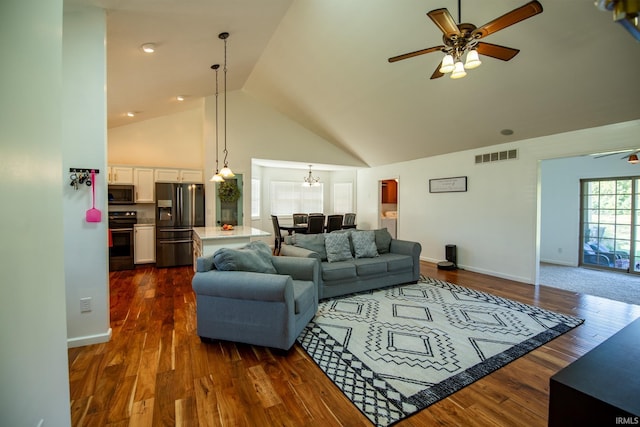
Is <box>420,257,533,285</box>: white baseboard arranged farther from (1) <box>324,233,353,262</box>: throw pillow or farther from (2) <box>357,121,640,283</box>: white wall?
(1) <box>324,233,353,262</box>: throw pillow

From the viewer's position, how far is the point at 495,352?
2.54 meters

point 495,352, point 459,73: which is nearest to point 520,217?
point 495,352

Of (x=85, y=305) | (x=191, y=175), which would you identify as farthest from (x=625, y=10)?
(x=191, y=175)

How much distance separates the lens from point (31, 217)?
102cm

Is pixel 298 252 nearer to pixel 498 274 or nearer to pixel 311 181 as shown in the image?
pixel 498 274

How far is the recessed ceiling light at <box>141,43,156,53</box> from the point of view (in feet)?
11.0

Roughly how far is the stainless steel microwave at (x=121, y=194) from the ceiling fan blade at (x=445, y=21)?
603 cm

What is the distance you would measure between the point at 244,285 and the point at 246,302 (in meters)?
0.17

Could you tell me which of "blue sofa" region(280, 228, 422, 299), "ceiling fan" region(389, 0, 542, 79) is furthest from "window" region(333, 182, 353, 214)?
"ceiling fan" region(389, 0, 542, 79)

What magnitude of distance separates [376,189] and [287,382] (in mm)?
6449

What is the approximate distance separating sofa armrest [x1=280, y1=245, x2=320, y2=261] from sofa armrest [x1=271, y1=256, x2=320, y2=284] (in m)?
0.46

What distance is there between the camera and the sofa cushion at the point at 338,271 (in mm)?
3807

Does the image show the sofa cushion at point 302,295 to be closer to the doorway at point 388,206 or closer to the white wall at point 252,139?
the white wall at point 252,139

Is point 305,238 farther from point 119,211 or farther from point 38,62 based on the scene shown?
point 119,211
